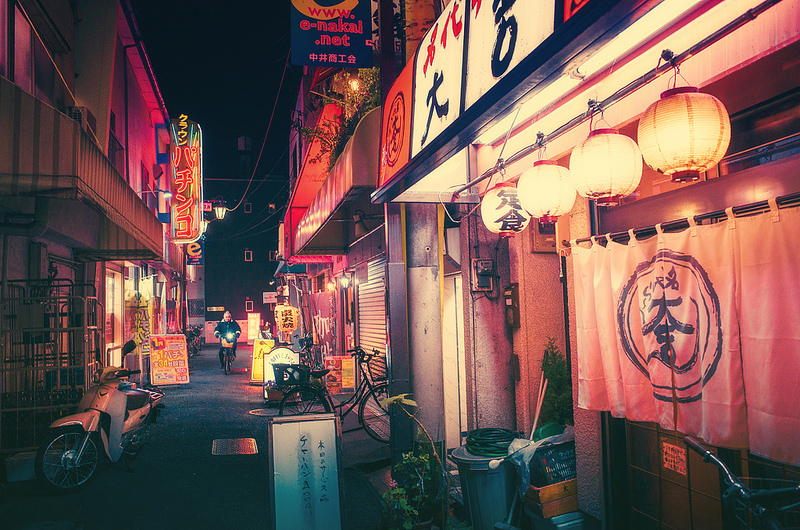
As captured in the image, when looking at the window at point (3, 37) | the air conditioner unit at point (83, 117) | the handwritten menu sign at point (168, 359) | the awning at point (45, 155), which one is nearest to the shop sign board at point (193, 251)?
the handwritten menu sign at point (168, 359)

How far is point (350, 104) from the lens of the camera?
397 inches

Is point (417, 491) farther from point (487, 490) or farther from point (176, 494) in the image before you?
point (176, 494)

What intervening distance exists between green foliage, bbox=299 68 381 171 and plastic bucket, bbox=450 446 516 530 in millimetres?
5847

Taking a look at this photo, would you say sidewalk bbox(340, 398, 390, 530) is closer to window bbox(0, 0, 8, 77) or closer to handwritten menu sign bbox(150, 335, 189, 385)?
window bbox(0, 0, 8, 77)

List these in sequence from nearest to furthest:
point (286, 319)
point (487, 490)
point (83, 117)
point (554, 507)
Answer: point (554, 507)
point (487, 490)
point (83, 117)
point (286, 319)

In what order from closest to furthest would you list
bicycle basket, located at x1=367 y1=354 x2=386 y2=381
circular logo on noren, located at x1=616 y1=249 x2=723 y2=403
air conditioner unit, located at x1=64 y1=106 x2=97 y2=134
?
circular logo on noren, located at x1=616 y1=249 x2=723 y2=403
air conditioner unit, located at x1=64 y1=106 x2=97 y2=134
bicycle basket, located at x1=367 y1=354 x2=386 y2=381

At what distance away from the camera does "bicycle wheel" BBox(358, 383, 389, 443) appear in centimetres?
992

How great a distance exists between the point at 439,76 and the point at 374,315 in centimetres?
951

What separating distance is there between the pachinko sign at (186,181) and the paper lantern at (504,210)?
53.3 ft

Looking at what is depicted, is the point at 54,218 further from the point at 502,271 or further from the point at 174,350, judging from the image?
the point at 174,350

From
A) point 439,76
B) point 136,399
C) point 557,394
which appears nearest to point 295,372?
point 136,399

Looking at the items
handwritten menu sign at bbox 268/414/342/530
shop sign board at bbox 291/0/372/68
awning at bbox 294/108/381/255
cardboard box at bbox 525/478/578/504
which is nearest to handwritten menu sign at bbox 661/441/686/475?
cardboard box at bbox 525/478/578/504

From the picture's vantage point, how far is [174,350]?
58.1ft

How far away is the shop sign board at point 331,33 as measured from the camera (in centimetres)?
811
